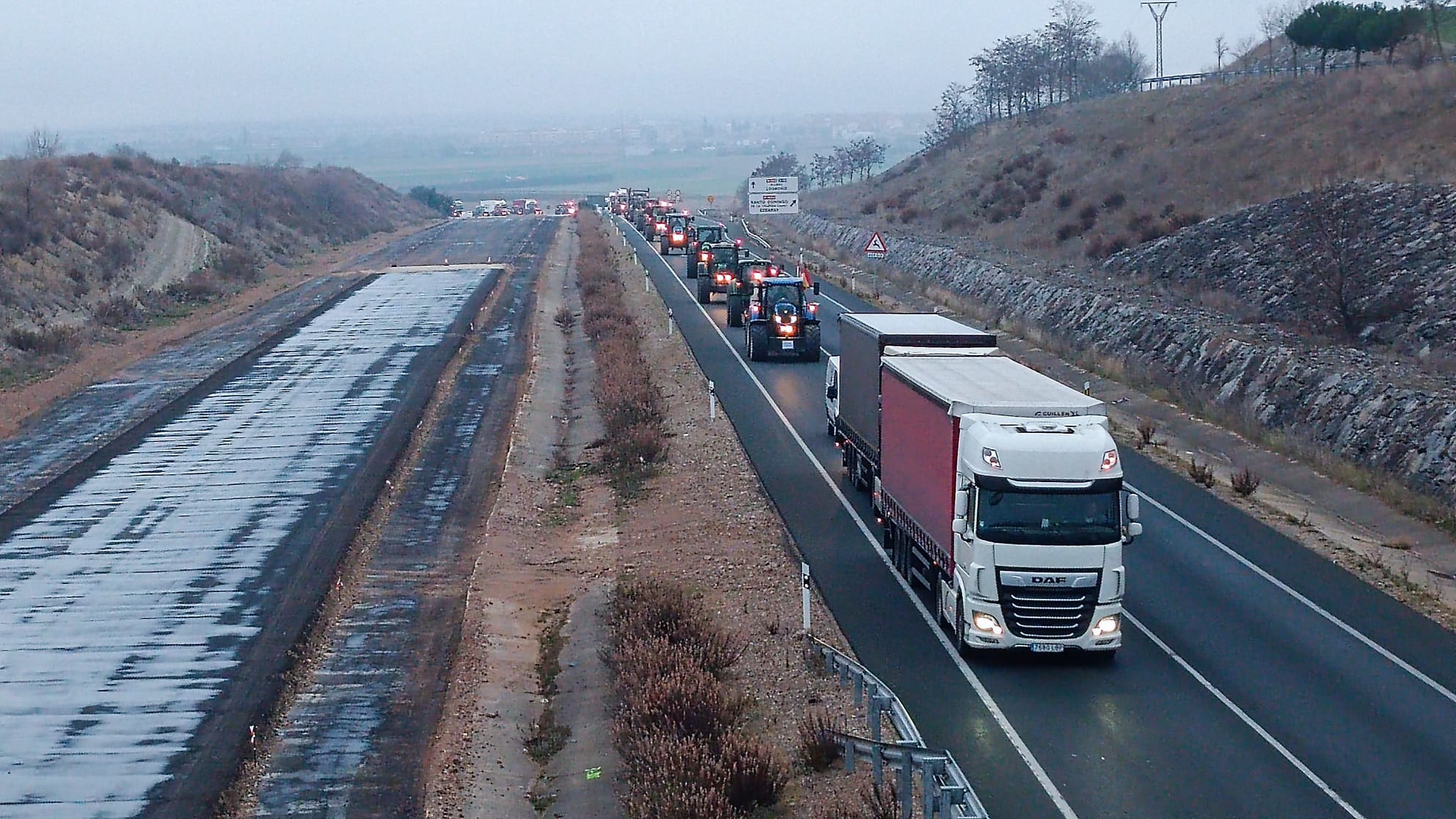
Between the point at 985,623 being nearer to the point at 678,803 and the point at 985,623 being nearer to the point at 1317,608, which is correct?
the point at 678,803

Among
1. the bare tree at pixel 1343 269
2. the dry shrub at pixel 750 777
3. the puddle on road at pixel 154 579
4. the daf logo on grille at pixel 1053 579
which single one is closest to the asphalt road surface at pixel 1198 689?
the daf logo on grille at pixel 1053 579

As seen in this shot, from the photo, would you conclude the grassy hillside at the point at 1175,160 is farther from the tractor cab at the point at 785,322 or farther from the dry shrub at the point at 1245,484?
the dry shrub at the point at 1245,484

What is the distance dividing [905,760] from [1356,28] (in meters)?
69.0

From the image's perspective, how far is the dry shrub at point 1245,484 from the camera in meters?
24.5

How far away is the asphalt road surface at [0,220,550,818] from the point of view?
14891 mm

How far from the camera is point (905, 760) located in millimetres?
11719

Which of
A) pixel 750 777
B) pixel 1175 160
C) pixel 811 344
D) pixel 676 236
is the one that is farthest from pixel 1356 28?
pixel 750 777

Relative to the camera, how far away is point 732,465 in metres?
27.9

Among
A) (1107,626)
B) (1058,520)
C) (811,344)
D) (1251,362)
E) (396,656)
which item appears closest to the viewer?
(1058,520)

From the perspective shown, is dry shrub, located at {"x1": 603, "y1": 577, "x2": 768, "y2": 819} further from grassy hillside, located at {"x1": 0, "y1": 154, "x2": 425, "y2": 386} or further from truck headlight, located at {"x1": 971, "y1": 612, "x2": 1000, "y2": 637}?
grassy hillside, located at {"x1": 0, "y1": 154, "x2": 425, "y2": 386}

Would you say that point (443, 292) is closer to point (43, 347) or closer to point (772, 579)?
point (43, 347)

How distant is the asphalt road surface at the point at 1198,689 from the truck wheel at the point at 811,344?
17523mm

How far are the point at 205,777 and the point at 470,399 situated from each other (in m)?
22.9

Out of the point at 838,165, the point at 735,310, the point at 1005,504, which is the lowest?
the point at 735,310
